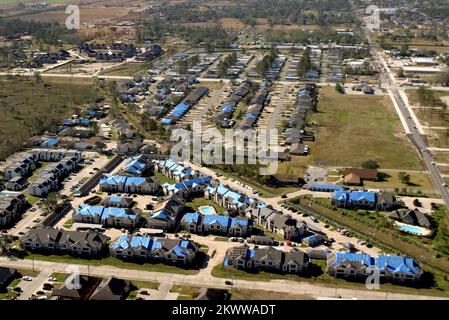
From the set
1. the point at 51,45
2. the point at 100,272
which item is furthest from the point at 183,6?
the point at 100,272

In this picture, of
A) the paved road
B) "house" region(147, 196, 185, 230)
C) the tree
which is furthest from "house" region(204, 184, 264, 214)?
the tree

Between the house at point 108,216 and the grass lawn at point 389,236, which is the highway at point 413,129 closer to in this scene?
the grass lawn at point 389,236

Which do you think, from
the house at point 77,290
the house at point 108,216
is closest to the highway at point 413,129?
the house at point 108,216

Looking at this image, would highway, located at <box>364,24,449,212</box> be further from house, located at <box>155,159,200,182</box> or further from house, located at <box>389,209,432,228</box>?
house, located at <box>155,159,200,182</box>

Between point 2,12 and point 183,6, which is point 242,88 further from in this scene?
point 2,12

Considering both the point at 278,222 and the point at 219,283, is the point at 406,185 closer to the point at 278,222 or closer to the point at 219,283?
the point at 278,222

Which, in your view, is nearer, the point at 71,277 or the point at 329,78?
the point at 71,277

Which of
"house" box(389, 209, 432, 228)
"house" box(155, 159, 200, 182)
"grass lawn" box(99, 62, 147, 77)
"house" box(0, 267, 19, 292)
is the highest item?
"grass lawn" box(99, 62, 147, 77)
